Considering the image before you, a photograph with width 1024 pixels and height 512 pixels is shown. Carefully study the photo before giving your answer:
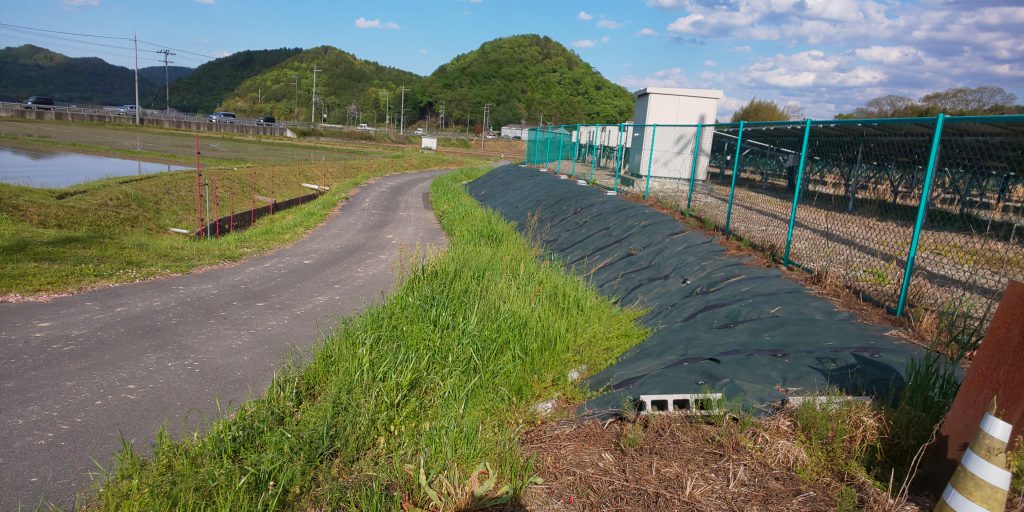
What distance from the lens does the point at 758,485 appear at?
3.38 metres

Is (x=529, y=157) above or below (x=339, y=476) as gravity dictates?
above

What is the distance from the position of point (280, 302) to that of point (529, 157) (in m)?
23.2

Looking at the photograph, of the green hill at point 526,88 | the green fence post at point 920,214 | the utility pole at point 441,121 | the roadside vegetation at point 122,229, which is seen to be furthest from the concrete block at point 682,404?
the green hill at point 526,88

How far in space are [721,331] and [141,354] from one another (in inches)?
244

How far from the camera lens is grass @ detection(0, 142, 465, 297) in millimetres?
9648

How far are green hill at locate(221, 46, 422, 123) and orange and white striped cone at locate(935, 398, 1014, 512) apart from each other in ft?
449

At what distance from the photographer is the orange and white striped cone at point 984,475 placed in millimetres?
2576

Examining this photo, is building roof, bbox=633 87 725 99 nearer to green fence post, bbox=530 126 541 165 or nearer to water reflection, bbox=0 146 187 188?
green fence post, bbox=530 126 541 165

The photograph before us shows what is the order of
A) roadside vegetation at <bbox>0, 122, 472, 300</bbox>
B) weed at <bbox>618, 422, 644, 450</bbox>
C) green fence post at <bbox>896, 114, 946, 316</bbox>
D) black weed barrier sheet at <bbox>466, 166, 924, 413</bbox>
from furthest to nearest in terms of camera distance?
roadside vegetation at <bbox>0, 122, 472, 300</bbox> < green fence post at <bbox>896, 114, 946, 316</bbox> < black weed barrier sheet at <bbox>466, 166, 924, 413</bbox> < weed at <bbox>618, 422, 644, 450</bbox>

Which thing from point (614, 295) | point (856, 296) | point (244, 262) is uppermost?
point (856, 296)

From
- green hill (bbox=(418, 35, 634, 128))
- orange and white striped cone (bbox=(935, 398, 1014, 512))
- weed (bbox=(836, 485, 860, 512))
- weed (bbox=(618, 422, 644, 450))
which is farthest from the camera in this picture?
green hill (bbox=(418, 35, 634, 128))

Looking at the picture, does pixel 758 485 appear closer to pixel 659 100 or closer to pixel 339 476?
pixel 339 476

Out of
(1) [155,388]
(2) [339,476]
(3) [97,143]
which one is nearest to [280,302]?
(1) [155,388]

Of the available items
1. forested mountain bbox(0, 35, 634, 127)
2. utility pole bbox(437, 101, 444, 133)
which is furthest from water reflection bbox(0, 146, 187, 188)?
utility pole bbox(437, 101, 444, 133)
